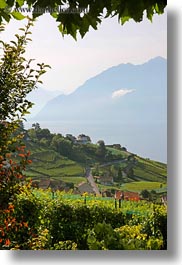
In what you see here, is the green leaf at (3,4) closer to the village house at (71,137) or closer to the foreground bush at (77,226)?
the village house at (71,137)

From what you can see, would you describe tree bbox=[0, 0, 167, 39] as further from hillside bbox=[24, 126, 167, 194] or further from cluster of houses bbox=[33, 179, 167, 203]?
cluster of houses bbox=[33, 179, 167, 203]

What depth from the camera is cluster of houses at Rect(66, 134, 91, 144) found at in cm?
359

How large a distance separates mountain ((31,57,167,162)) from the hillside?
7 cm

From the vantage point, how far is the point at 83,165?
142 inches

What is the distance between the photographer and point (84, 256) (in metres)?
3.57

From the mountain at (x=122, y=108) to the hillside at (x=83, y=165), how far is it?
0.23ft

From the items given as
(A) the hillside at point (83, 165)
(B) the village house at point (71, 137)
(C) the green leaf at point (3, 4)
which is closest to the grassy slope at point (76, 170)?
(A) the hillside at point (83, 165)

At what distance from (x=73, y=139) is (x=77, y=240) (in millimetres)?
601

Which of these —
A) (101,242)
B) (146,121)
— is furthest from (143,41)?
(101,242)

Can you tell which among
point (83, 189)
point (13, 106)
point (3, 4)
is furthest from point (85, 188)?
point (3, 4)

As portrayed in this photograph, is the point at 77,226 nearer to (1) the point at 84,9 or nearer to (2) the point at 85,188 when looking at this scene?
(2) the point at 85,188

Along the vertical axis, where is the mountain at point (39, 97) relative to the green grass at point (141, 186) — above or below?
above

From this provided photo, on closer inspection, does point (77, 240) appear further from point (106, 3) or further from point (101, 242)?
point (106, 3)

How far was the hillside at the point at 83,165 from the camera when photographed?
3.60 metres
